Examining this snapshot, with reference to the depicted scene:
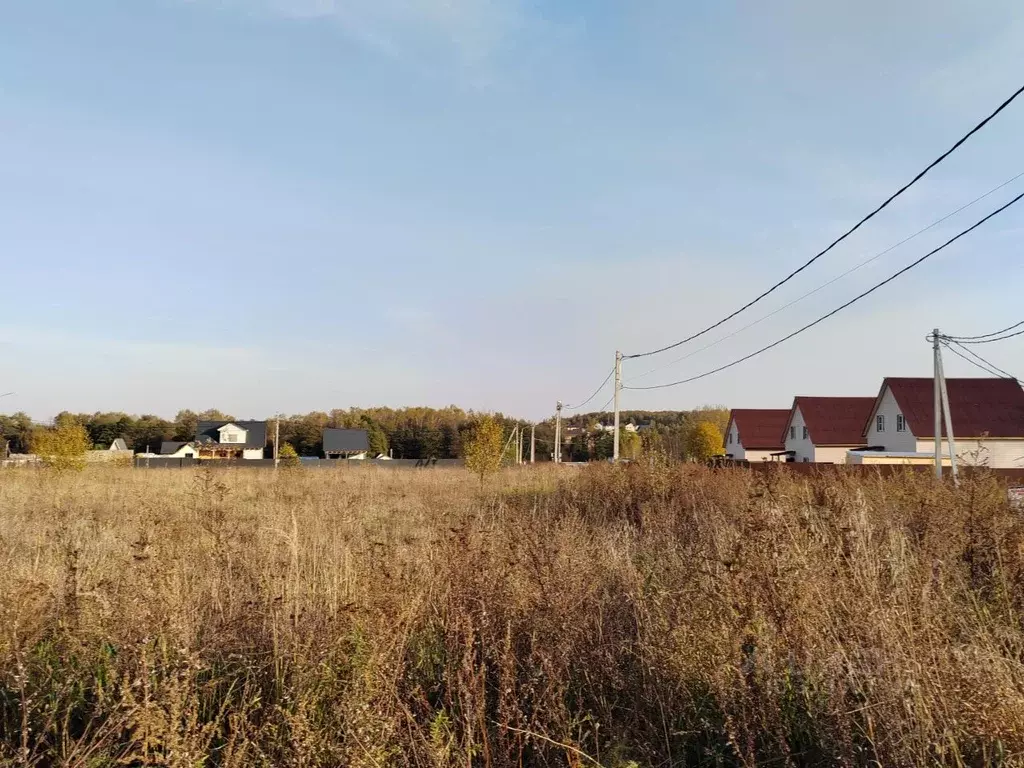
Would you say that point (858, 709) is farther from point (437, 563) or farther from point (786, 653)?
point (437, 563)

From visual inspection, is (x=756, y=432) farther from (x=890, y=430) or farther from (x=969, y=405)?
(x=969, y=405)

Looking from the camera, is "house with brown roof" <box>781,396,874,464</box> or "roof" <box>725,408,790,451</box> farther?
"roof" <box>725,408,790,451</box>

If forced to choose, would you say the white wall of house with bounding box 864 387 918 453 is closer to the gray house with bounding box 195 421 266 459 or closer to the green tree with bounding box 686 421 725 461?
the green tree with bounding box 686 421 725 461

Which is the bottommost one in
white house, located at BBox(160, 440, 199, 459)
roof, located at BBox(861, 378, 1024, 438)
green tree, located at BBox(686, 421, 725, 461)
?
white house, located at BBox(160, 440, 199, 459)

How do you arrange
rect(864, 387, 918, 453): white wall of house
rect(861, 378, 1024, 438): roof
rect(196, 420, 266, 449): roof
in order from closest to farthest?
rect(861, 378, 1024, 438): roof → rect(864, 387, 918, 453): white wall of house → rect(196, 420, 266, 449): roof

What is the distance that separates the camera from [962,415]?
27891 millimetres

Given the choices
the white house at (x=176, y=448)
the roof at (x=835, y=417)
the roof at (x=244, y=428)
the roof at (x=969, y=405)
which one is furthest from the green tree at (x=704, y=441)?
the white house at (x=176, y=448)

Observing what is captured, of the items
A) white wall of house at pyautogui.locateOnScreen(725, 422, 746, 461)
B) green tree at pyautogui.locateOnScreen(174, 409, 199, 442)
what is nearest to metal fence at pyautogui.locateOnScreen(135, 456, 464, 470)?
white wall of house at pyautogui.locateOnScreen(725, 422, 746, 461)

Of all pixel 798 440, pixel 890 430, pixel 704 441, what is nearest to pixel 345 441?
pixel 704 441

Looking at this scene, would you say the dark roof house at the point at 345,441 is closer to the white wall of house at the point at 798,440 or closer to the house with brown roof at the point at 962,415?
the white wall of house at the point at 798,440

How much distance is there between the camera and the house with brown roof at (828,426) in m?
34.2

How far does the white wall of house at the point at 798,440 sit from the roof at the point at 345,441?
140 feet

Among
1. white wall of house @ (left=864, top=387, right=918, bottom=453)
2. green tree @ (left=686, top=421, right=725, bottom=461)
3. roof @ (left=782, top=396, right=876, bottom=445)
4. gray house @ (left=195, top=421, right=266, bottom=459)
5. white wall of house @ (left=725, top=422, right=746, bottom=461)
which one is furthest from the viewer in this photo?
gray house @ (left=195, top=421, right=266, bottom=459)

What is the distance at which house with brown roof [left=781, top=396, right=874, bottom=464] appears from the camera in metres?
34.2
